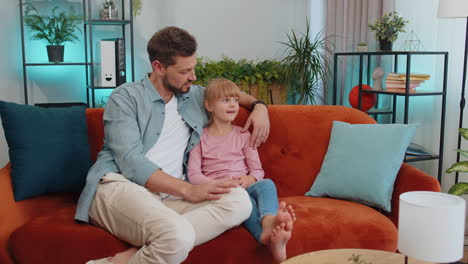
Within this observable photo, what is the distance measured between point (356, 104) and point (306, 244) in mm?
2045

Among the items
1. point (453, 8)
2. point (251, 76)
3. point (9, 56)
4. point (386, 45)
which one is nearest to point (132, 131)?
point (453, 8)

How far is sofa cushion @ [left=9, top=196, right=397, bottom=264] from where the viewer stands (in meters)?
1.96

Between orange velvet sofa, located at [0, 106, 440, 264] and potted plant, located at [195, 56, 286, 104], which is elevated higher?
potted plant, located at [195, 56, 286, 104]

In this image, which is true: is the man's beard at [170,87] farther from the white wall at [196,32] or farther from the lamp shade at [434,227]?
the white wall at [196,32]

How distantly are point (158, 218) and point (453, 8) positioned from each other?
2.09 m

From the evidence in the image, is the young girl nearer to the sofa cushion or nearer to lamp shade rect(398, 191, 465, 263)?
the sofa cushion

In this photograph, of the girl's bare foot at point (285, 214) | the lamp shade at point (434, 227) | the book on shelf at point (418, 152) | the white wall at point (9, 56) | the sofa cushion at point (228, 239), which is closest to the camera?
the lamp shade at point (434, 227)

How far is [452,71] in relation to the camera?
344 centimetres

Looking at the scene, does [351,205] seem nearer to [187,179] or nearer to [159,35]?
[187,179]

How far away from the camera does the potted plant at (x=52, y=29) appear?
3.90 metres

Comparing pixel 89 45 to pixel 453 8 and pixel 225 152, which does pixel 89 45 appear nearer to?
pixel 225 152

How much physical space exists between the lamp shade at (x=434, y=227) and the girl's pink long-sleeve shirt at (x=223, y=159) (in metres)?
1.10

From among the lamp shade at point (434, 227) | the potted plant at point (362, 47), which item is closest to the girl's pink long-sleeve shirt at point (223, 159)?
the lamp shade at point (434, 227)

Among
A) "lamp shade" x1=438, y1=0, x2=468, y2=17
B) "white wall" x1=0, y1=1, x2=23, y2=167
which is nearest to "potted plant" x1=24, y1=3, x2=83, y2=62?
"white wall" x1=0, y1=1, x2=23, y2=167
